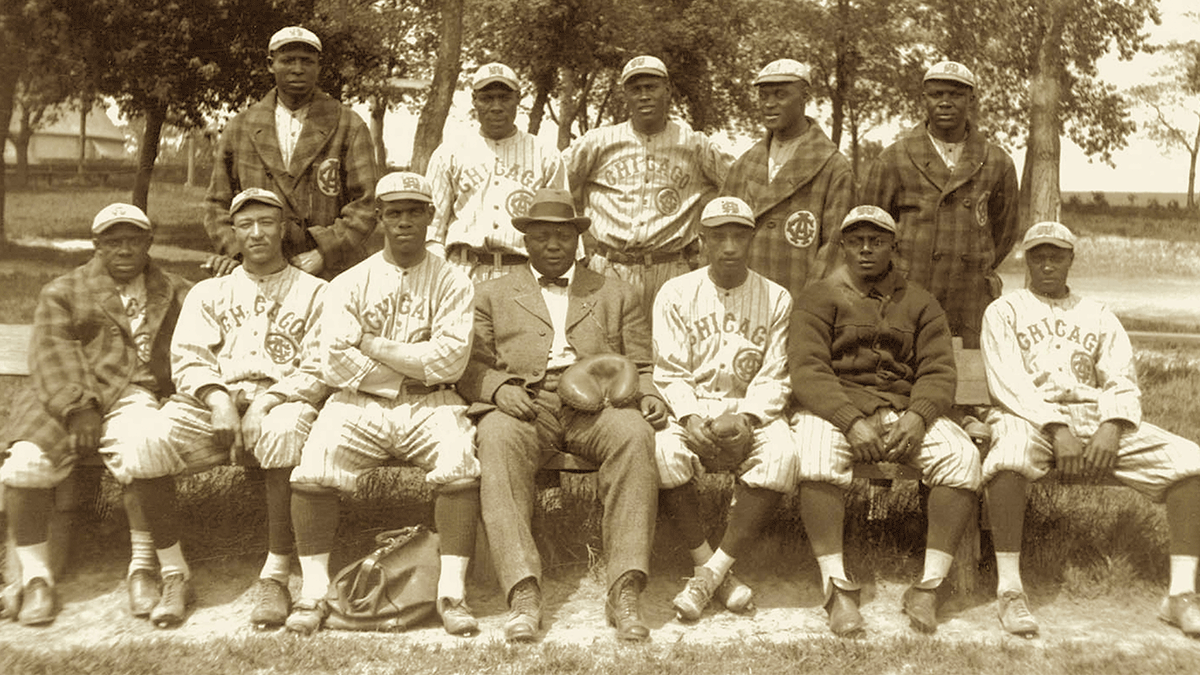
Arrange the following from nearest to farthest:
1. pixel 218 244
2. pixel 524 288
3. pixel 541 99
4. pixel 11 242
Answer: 1. pixel 524 288
2. pixel 218 244
3. pixel 11 242
4. pixel 541 99

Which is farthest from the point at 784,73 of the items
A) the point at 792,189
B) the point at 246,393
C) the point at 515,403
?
the point at 246,393

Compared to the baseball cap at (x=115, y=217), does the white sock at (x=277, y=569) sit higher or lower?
lower

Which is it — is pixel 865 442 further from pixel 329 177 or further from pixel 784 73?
pixel 329 177

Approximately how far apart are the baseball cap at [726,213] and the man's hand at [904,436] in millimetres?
1081

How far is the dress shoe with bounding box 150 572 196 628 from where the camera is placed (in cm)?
477

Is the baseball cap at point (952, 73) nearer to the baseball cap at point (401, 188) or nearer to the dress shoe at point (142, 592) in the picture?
the baseball cap at point (401, 188)

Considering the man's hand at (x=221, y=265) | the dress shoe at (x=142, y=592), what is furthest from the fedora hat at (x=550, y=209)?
the dress shoe at (x=142, y=592)

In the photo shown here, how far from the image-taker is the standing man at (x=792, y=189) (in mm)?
5836

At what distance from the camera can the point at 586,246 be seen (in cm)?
613

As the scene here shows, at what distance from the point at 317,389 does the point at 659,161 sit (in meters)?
2.14

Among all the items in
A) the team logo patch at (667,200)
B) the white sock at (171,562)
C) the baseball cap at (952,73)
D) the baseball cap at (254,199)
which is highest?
the baseball cap at (952,73)

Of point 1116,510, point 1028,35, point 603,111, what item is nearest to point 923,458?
point 1116,510

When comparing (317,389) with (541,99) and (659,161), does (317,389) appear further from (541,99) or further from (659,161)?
(541,99)

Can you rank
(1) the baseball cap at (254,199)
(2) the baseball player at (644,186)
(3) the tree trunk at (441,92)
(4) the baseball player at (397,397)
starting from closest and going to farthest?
(4) the baseball player at (397,397) < (1) the baseball cap at (254,199) < (2) the baseball player at (644,186) < (3) the tree trunk at (441,92)
